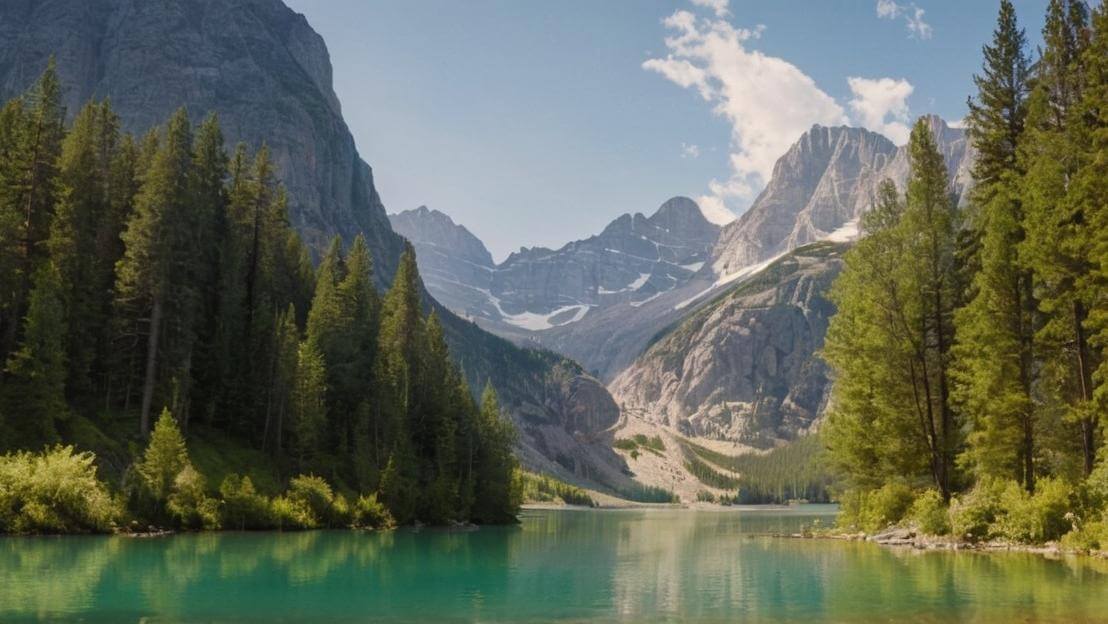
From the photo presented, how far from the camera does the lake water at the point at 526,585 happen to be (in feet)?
76.0

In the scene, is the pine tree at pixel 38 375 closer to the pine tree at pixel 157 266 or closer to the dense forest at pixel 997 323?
the pine tree at pixel 157 266

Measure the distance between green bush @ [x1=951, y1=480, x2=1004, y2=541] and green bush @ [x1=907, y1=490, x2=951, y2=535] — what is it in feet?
2.77

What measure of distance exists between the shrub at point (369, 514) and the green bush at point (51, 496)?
24816mm

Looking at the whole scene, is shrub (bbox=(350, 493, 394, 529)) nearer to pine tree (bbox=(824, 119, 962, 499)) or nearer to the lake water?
the lake water

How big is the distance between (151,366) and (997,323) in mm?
60776

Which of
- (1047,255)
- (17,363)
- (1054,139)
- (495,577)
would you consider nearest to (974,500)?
(1047,255)

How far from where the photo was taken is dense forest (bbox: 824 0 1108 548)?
1522 inches

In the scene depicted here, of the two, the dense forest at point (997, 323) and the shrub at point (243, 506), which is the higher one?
the dense forest at point (997, 323)

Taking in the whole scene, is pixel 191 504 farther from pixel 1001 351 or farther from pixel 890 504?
pixel 1001 351

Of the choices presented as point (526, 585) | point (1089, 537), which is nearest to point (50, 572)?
point (526, 585)

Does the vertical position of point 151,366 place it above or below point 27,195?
below

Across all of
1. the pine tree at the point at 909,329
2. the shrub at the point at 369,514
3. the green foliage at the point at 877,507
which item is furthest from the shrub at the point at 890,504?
the shrub at the point at 369,514

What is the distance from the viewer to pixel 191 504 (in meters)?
61.0

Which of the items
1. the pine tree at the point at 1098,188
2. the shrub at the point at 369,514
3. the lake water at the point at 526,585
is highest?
the pine tree at the point at 1098,188
